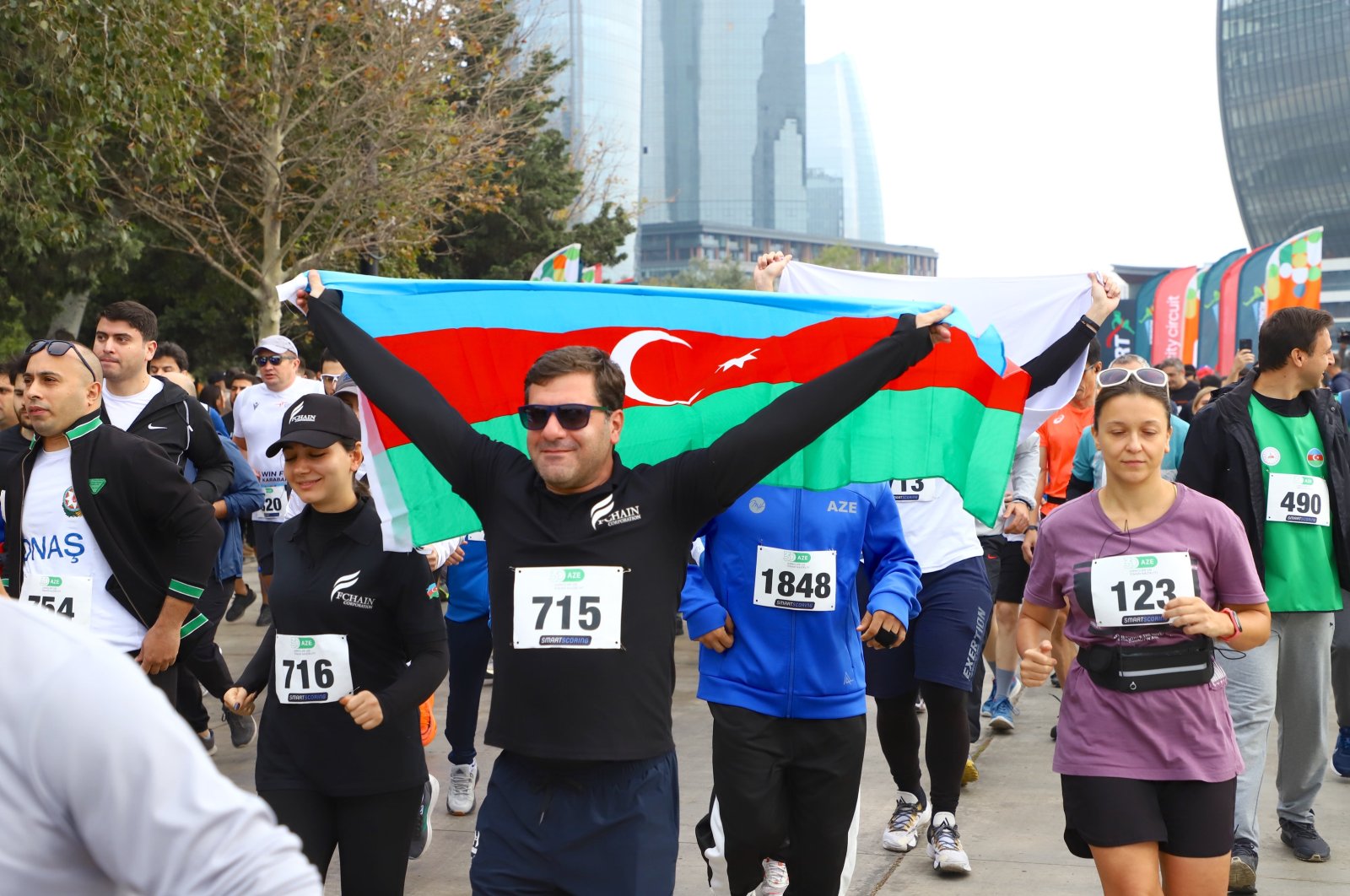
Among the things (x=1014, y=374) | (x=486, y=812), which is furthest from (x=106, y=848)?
(x=1014, y=374)

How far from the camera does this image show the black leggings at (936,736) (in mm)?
5602

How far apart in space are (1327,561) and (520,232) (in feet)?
86.9

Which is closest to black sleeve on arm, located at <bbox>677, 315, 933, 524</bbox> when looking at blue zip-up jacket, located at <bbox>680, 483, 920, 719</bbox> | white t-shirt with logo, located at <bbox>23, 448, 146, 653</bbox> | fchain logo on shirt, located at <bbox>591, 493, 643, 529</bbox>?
fchain logo on shirt, located at <bbox>591, 493, 643, 529</bbox>

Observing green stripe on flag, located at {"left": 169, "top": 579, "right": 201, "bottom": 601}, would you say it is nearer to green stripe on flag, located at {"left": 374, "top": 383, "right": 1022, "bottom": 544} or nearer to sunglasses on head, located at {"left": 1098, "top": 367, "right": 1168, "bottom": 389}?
green stripe on flag, located at {"left": 374, "top": 383, "right": 1022, "bottom": 544}

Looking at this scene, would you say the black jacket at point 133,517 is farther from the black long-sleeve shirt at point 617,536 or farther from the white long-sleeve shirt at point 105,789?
the white long-sleeve shirt at point 105,789

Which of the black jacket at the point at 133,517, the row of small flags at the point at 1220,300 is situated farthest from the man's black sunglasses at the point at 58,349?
the row of small flags at the point at 1220,300

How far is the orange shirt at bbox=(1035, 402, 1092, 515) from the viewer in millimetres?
8438

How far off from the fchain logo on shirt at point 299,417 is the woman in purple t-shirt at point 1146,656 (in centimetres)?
216

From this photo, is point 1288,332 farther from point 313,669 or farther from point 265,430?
point 265,430

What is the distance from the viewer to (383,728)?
12.8 feet

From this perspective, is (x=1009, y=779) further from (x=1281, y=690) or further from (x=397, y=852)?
(x=397, y=852)

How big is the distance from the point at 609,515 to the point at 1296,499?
3449 mm

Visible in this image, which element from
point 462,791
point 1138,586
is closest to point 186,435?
point 462,791

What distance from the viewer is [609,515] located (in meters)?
3.33
